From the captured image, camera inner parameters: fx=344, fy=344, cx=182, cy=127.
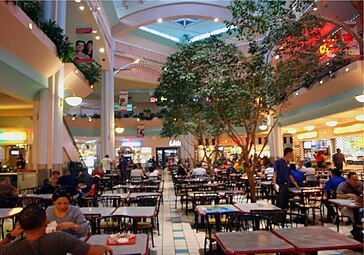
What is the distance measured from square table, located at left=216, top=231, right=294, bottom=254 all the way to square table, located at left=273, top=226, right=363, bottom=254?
0.32 feet

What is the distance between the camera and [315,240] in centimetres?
296

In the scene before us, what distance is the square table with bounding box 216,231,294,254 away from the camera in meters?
2.70

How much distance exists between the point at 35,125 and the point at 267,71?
7.05m

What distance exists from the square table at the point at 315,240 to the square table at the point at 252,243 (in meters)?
0.10

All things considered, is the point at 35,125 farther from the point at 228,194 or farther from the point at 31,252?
the point at 31,252

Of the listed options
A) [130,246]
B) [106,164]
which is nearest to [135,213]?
[130,246]

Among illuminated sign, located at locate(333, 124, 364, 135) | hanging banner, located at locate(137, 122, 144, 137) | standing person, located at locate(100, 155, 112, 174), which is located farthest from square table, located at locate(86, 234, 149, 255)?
hanging banner, located at locate(137, 122, 144, 137)

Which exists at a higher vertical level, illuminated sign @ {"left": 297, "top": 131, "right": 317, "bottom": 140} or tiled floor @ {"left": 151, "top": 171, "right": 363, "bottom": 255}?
illuminated sign @ {"left": 297, "top": 131, "right": 317, "bottom": 140}

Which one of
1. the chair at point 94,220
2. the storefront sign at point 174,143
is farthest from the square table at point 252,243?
the storefront sign at point 174,143

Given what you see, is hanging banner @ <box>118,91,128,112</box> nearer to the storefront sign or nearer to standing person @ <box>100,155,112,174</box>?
standing person @ <box>100,155,112,174</box>

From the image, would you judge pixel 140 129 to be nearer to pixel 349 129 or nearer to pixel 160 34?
pixel 160 34

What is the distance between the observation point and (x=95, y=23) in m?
14.5

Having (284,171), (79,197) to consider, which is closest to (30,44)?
(79,197)

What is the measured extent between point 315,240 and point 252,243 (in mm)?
556
